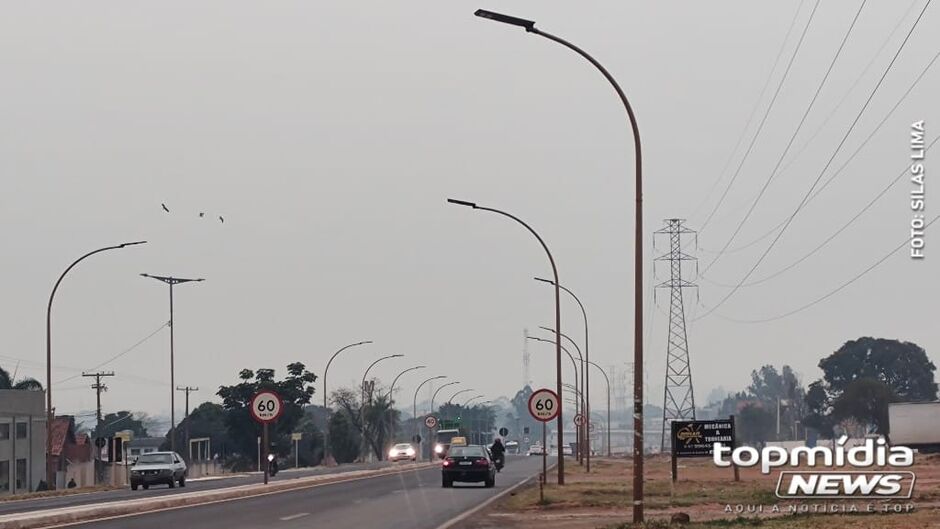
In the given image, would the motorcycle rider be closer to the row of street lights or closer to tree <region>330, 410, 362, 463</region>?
the row of street lights

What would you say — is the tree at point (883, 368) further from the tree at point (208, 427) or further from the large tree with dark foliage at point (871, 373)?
the tree at point (208, 427)

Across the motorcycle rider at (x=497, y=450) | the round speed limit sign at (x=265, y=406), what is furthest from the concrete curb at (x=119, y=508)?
the motorcycle rider at (x=497, y=450)

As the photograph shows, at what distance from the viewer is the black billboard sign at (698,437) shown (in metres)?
45.9

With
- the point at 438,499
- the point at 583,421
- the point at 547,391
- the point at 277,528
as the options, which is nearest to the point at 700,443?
the point at 547,391

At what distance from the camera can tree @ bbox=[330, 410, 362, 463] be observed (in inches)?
6599

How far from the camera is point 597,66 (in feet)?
98.0

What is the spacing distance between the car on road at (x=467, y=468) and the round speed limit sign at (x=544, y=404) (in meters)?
10.8

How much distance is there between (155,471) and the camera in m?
59.2

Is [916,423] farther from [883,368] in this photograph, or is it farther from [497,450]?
[883,368]

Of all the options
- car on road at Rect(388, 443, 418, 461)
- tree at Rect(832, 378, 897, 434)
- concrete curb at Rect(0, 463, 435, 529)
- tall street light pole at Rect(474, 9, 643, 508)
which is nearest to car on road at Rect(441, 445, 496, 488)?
concrete curb at Rect(0, 463, 435, 529)

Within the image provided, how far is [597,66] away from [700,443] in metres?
19.5

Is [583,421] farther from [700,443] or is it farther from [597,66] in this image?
[597,66]

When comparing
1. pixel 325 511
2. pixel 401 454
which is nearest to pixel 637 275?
pixel 325 511

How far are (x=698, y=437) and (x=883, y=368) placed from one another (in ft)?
460
